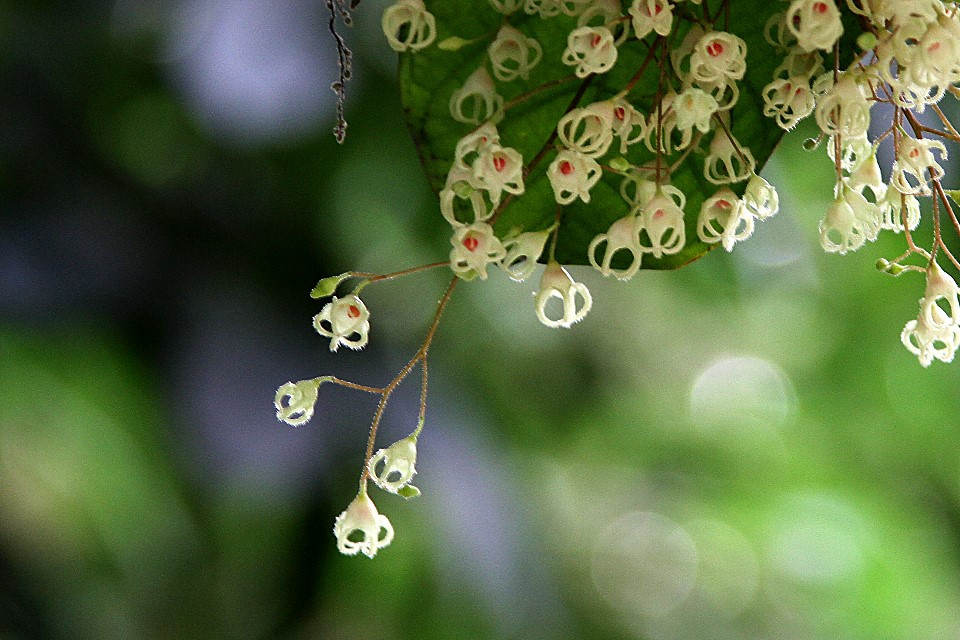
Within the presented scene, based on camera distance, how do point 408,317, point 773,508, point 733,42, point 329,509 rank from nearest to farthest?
point 733,42, point 329,509, point 408,317, point 773,508

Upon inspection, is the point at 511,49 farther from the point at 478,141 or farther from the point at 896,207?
the point at 896,207

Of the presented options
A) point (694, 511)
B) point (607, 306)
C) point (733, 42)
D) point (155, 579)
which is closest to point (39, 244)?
point (155, 579)

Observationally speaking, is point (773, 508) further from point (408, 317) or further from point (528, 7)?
point (528, 7)

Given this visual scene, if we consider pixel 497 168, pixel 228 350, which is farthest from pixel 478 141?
pixel 228 350

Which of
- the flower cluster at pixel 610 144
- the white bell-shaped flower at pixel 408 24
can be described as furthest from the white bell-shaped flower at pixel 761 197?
the white bell-shaped flower at pixel 408 24

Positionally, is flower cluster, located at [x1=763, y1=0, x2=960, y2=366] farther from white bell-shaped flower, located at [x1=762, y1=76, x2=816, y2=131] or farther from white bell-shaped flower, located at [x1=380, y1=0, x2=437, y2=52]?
white bell-shaped flower, located at [x1=380, y1=0, x2=437, y2=52]

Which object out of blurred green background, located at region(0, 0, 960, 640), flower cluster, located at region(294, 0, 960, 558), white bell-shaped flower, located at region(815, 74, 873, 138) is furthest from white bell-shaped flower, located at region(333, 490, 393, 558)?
blurred green background, located at region(0, 0, 960, 640)
